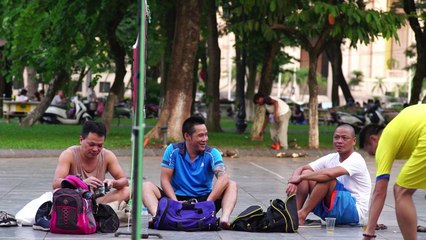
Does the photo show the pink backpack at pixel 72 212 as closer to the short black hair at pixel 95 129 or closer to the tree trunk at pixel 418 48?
the short black hair at pixel 95 129

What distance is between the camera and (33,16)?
84.6 feet

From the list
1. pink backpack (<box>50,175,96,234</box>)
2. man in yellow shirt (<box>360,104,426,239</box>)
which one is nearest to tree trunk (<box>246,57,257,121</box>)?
pink backpack (<box>50,175,96,234</box>)

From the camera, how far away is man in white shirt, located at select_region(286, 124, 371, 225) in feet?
36.1

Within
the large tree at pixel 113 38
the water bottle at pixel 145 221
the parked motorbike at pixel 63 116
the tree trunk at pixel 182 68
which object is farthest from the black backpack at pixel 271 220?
the parked motorbike at pixel 63 116

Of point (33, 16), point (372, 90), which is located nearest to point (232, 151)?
point (33, 16)

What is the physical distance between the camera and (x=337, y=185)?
1138cm

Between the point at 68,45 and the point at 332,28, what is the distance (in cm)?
732

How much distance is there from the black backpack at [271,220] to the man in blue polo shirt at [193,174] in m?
0.19

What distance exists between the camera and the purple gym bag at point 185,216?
1060cm

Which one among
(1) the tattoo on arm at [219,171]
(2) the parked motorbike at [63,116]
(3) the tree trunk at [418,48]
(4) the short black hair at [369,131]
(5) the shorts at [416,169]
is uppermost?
(3) the tree trunk at [418,48]

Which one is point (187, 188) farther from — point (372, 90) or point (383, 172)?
point (372, 90)

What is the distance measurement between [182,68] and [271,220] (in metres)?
14.1

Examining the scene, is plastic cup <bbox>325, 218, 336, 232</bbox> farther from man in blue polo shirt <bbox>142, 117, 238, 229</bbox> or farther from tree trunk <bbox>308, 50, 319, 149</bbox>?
tree trunk <bbox>308, 50, 319, 149</bbox>

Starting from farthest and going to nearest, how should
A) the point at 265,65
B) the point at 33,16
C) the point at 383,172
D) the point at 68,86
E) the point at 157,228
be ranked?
the point at 68,86 → the point at 265,65 → the point at 33,16 → the point at 157,228 → the point at 383,172
